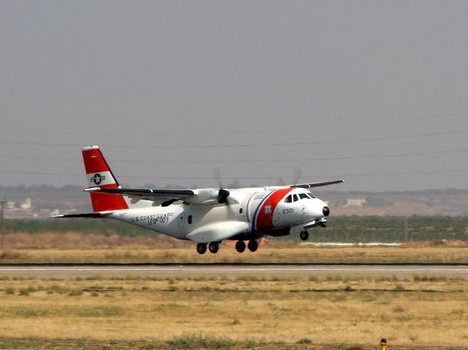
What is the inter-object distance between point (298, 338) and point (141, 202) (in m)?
36.6

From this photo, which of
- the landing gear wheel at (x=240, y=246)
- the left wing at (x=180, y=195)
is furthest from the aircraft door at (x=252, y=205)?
the landing gear wheel at (x=240, y=246)

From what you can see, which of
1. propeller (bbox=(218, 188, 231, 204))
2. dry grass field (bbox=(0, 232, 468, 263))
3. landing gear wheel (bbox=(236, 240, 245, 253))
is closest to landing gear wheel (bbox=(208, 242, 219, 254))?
dry grass field (bbox=(0, 232, 468, 263))

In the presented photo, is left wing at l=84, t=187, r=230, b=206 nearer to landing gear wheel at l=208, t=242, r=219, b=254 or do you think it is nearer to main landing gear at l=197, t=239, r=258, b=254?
landing gear wheel at l=208, t=242, r=219, b=254

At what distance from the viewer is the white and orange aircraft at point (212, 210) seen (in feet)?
175

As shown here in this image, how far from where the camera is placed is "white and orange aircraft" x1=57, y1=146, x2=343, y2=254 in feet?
175

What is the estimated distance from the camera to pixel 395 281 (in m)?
39.2

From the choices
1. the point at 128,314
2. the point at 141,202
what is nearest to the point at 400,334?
the point at 128,314

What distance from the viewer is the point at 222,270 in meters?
46.2

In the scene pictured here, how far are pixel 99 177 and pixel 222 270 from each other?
18.2 meters

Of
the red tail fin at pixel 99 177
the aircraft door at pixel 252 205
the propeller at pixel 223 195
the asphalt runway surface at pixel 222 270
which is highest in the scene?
the red tail fin at pixel 99 177

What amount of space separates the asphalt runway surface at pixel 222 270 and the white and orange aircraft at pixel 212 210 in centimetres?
448

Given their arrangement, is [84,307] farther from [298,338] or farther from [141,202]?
[141,202]

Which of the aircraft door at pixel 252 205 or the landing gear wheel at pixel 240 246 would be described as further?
the landing gear wheel at pixel 240 246

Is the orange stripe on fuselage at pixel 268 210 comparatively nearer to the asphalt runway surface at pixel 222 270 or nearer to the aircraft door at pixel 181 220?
the asphalt runway surface at pixel 222 270
